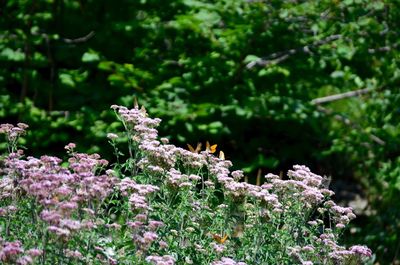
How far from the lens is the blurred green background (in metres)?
5.61

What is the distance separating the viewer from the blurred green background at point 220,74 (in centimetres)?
561

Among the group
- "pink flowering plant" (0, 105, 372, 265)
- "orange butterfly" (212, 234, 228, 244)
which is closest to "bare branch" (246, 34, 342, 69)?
"pink flowering plant" (0, 105, 372, 265)

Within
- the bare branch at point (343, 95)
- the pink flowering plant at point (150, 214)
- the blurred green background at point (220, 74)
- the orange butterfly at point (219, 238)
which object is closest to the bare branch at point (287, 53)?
the blurred green background at point (220, 74)

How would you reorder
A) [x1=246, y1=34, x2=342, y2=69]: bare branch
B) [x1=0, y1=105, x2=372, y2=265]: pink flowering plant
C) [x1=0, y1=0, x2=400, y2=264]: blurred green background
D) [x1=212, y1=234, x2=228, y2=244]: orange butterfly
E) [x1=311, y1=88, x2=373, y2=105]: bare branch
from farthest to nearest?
[x1=311, y1=88, x2=373, y2=105]: bare branch → [x1=246, y1=34, x2=342, y2=69]: bare branch → [x1=0, y1=0, x2=400, y2=264]: blurred green background → [x1=212, y1=234, x2=228, y2=244]: orange butterfly → [x1=0, y1=105, x2=372, y2=265]: pink flowering plant

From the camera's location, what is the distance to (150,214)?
3094mm

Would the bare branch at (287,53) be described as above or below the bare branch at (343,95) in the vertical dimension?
above

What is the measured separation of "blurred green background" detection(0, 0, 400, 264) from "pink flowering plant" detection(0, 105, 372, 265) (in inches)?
88.0

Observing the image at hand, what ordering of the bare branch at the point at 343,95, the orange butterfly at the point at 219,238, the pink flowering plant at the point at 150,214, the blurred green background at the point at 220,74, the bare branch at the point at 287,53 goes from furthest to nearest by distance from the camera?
the bare branch at the point at 343,95, the bare branch at the point at 287,53, the blurred green background at the point at 220,74, the orange butterfly at the point at 219,238, the pink flowering plant at the point at 150,214

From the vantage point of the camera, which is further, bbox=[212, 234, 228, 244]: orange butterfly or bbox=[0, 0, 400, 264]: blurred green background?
bbox=[0, 0, 400, 264]: blurred green background

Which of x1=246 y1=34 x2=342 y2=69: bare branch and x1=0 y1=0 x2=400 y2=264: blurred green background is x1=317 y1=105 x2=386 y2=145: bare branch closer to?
x1=0 y1=0 x2=400 y2=264: blurred green background

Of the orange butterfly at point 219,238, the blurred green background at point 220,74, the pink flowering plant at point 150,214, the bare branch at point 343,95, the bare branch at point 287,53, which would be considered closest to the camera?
the pink flowering plant at point 150,214

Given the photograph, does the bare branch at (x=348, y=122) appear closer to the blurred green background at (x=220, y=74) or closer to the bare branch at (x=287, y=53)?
the blurred green background at (x=220, y=74)

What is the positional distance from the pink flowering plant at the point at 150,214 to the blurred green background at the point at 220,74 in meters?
2.24

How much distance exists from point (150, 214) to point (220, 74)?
2688mm
